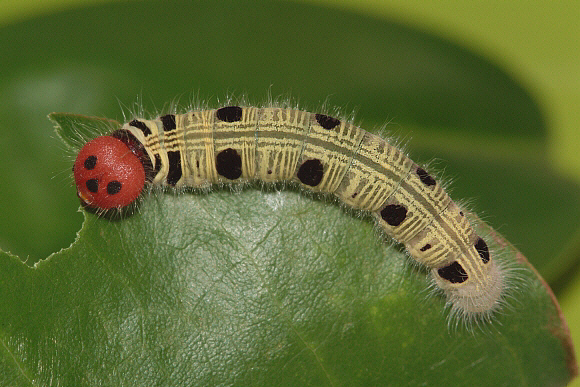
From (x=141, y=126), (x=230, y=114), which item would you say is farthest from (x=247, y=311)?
(x=141, y=126)

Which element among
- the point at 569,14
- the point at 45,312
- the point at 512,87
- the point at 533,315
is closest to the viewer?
the point at 45,312

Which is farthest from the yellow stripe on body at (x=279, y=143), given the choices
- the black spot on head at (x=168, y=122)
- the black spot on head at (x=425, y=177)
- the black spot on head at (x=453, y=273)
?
the black spot on head at (x=453, y=273)

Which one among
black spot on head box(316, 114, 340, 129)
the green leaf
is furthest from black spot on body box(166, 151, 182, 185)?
black spot on head box(316, 114, 340, 129)

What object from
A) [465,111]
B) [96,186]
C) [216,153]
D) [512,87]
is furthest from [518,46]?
[96,186]

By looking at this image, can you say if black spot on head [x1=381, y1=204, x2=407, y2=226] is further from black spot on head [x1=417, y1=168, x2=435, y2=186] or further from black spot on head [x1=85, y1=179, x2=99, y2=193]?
black spot on head [x1=85, y1=179, x2=99, y2=193]

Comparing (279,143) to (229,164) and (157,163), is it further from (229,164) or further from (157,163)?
(157,163)

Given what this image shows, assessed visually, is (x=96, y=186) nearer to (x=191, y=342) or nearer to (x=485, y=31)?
(x=191, y=342)
